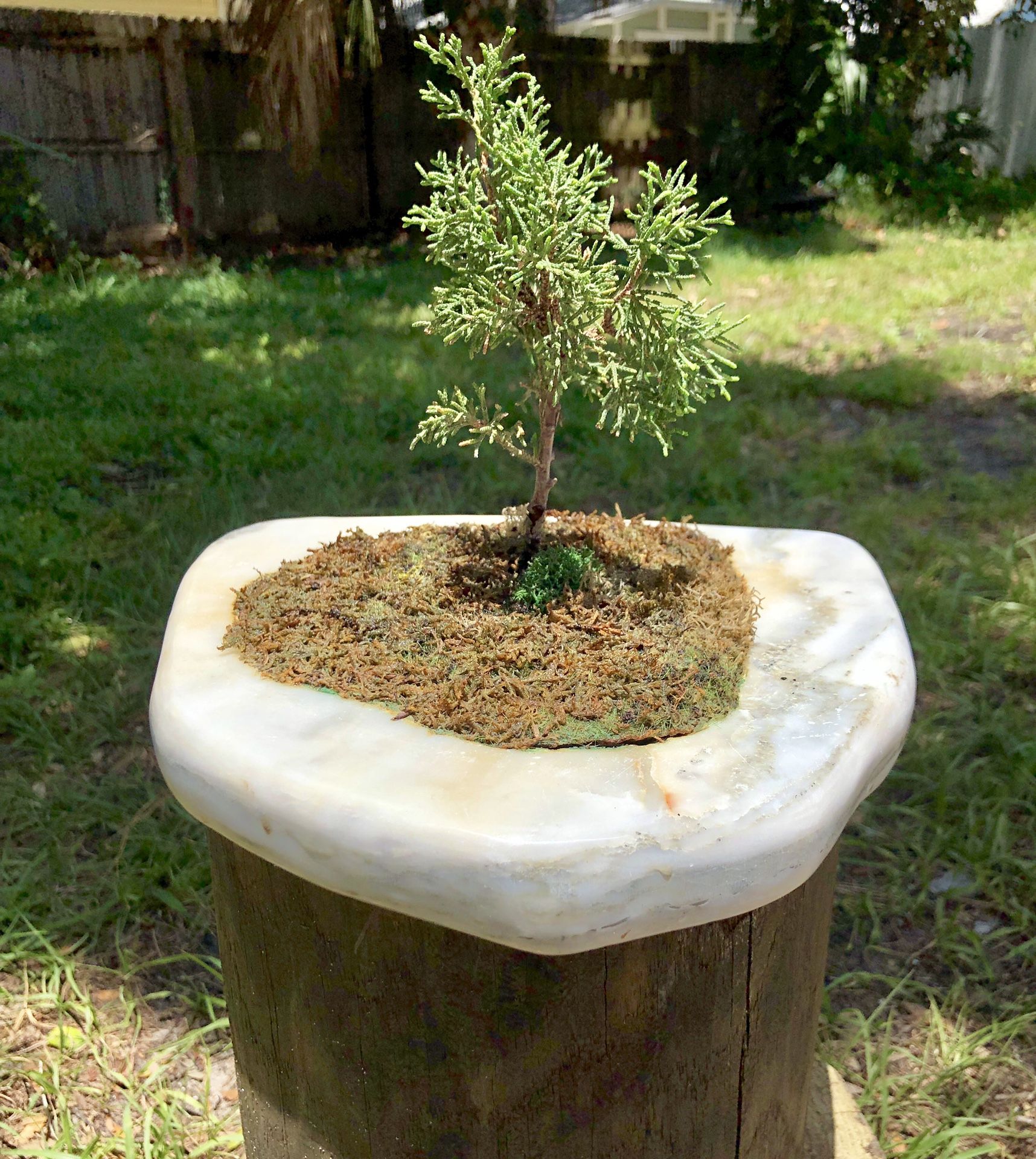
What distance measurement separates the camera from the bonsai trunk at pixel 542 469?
1484mm

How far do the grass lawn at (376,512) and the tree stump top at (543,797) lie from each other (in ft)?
3.59

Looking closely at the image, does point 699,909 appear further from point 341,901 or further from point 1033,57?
point 1033,57

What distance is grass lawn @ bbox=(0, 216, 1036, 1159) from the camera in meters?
2.09

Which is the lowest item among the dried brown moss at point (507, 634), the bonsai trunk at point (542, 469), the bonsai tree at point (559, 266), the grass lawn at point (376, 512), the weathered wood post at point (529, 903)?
the grass lawn at point (376, 512)

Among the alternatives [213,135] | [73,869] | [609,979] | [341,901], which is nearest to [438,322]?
[341,901]

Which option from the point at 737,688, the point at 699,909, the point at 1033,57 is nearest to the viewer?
the point at 699,909

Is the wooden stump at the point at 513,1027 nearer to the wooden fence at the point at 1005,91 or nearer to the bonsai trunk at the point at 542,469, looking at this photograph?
the bonsai trunk at the point at 542,469

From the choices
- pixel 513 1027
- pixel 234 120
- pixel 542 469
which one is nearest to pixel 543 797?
pixel 513 1027

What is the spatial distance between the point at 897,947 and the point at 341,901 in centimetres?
168

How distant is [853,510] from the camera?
157 inches

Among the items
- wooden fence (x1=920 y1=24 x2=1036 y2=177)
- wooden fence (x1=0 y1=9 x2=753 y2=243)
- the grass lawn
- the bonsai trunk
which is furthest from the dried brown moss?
wooden fence (x1=920 y1=24 x2=1036 y2=177)

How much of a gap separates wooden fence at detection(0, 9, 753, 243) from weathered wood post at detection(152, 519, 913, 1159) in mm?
6234

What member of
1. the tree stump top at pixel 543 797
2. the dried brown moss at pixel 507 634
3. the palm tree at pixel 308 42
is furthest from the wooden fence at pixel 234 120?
the tree stump top at pixel 543 797

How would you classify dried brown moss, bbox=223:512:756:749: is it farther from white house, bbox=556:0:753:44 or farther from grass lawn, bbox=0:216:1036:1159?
white house, bbox=556:0:753:44
